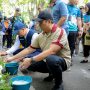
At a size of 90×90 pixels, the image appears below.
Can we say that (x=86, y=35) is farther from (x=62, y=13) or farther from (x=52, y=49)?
(x=52, y=49)

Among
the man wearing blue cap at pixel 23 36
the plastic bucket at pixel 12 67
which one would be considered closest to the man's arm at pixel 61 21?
the man wearing blue cap at pixel 23 36

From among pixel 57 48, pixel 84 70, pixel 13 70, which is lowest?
pixel 84 70

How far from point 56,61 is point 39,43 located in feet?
2.02

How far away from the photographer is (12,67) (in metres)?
5.21

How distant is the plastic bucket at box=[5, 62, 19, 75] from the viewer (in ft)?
17.1

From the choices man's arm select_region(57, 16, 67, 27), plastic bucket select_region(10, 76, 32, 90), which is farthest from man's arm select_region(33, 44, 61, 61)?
Answer: man's arm select_region(57, 16, 67, 27)

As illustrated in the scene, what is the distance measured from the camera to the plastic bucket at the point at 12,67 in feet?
17.1

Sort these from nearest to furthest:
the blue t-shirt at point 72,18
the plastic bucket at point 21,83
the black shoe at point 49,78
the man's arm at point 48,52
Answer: the plastic bucket at point 21,83 < the man's arm at point 48,52 < the black shoe at point 49,78 < the blue t-shirt at point 72,18

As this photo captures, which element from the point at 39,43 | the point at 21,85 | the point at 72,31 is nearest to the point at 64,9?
the point at 72,31

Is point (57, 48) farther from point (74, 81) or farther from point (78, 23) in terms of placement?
point (78, 23)

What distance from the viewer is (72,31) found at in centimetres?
735

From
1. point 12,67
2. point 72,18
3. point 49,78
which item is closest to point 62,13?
point 72,18

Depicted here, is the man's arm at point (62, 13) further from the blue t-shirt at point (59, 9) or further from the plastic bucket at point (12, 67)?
the plastic bucket at point (12, 67)

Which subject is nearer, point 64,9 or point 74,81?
point 74,81
